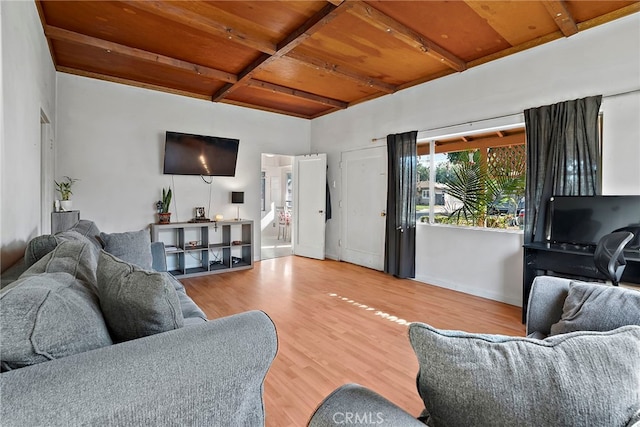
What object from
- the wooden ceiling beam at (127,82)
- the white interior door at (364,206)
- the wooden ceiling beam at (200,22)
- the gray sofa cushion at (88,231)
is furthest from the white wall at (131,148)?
the wooden ceiling beam at (200,22)

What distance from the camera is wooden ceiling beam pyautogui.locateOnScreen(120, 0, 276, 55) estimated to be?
103 inches

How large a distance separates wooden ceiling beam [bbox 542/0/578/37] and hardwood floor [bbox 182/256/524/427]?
9.18 ft

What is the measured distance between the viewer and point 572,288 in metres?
1.49

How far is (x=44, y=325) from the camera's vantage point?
839 millimetres

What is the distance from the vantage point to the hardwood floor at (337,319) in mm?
1992

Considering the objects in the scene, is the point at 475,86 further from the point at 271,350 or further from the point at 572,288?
the point at 271,350

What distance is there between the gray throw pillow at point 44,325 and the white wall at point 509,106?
391cm

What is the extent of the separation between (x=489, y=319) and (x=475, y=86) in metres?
2.73

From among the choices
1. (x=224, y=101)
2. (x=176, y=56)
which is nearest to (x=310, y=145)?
(x=224, y=101)

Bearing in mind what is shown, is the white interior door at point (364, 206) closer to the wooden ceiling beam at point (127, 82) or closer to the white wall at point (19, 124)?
the wooden ceiling beam at point (127, 82)

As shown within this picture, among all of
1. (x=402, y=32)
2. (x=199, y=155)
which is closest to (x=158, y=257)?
(x=199, y=155)

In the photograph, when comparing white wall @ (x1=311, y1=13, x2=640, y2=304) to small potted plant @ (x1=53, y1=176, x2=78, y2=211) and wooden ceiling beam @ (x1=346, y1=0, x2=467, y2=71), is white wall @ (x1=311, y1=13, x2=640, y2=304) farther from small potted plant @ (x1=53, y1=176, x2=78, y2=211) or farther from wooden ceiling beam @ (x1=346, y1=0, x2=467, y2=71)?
small potted plant @ (x1=53, y1=176, x2=78, y2=211)

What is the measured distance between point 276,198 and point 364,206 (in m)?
4.26

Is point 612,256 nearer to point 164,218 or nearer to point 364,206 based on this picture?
point 364,206
